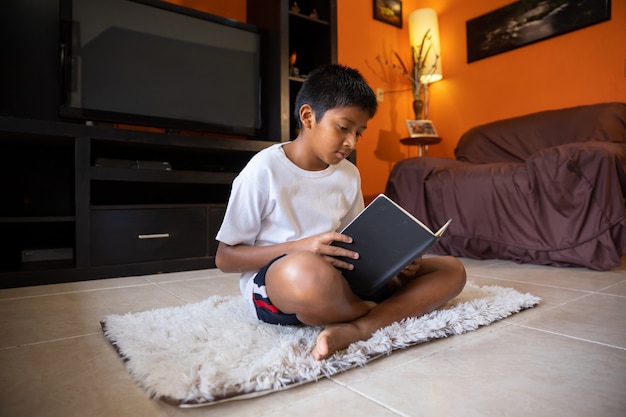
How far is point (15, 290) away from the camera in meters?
1.37

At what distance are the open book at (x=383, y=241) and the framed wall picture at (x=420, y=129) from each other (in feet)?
7.54

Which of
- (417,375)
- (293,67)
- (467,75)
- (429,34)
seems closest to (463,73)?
(467,75)

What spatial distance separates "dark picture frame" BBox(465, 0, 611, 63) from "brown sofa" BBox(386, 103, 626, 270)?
0.58 metres

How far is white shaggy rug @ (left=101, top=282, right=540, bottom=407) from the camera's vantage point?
22.3 inches

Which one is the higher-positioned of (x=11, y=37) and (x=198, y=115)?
(x=11, y=37)

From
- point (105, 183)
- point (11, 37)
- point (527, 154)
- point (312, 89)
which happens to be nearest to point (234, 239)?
point (312, 89)

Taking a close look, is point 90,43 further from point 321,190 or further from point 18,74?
point 321,190

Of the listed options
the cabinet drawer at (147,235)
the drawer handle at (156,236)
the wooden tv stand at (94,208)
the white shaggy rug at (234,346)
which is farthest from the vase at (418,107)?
the white shaggy rug at (234,346)

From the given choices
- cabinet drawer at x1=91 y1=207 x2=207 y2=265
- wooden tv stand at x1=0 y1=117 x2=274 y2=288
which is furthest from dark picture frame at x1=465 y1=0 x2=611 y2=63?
cabinet drawer at x1=91 y1=207 x2=207 y2=265

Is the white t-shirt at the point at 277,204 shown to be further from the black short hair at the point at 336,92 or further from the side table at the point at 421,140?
the side table at the point at 421,140

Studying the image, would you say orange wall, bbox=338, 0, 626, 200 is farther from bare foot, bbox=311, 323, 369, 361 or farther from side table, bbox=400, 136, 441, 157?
bare foot, bbox=311, 323, 369, 361

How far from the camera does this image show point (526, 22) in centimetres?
266

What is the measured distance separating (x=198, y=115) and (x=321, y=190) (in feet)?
4.32

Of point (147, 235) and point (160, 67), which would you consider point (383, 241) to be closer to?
point (147, 235)
